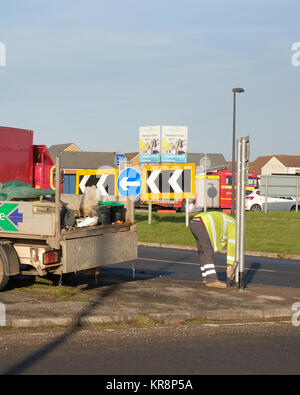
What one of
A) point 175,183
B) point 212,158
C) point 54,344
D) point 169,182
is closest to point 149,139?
point 169,182

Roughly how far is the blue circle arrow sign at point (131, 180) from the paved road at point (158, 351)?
1235 centimetres

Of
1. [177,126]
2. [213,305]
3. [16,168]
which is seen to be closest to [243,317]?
[213,305]

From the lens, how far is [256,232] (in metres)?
23.6

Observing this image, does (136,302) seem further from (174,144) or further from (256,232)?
(174,144)

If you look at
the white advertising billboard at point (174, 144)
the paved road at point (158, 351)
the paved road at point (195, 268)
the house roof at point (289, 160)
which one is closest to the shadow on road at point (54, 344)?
the paved road at point (158, 351)

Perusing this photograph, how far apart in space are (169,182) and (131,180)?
356cm

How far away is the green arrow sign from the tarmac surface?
1037 mm

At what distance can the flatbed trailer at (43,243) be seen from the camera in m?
9.99

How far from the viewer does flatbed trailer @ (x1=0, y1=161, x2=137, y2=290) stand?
393 inches

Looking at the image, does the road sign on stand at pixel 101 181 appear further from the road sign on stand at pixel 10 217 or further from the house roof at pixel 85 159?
the house roof at pixel 85 159

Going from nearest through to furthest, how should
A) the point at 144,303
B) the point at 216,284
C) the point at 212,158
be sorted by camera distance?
the point at 144,303, the point at 216,284, the point at 212,158

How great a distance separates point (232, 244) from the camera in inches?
458

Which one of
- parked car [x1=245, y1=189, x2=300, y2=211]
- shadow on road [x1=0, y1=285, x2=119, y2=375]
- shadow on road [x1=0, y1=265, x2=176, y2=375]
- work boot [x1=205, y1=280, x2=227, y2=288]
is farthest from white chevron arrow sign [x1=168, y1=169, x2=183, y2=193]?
parked car [x1=245, y1=189, x2=300, y2=211]
